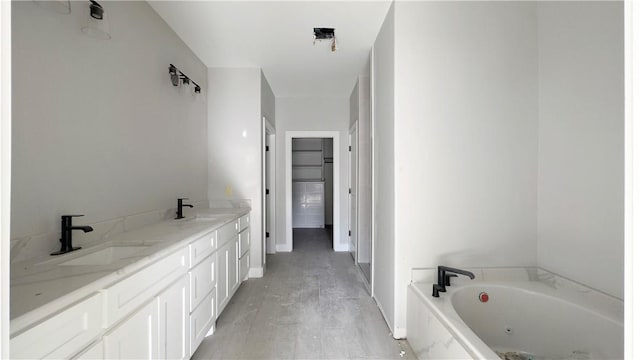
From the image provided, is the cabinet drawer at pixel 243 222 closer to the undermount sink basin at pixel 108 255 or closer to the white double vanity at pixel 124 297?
the white double vanity at pixel 124 297

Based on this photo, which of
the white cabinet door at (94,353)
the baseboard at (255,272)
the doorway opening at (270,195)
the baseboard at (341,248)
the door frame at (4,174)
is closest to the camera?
the door frame at (4,174)

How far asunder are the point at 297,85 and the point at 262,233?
2.11 metres

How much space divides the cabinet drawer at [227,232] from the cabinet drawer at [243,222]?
146 millimetres

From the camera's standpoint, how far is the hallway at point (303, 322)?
180cm

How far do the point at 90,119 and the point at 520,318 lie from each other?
291 centimetres

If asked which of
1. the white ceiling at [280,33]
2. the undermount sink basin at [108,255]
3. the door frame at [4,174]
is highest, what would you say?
the white ceiling at [280,33]

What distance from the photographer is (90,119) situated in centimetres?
150

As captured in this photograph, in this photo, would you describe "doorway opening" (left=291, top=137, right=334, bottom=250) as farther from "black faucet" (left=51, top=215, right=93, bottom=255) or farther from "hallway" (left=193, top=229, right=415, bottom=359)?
"black faucet" (left=51, top=215, right=93, bottom=255)

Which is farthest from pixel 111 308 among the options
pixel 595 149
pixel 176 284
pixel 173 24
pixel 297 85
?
pixel 297 85

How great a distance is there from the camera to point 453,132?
193 cm

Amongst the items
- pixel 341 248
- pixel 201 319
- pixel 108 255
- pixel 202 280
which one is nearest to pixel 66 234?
pixel 108 255

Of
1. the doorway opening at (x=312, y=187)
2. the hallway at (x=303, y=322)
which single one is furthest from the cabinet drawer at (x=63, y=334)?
the doorway opening at (x=312, y=187)

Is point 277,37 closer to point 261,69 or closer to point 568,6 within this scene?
point 261,69

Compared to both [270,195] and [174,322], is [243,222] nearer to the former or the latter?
[270,195]
